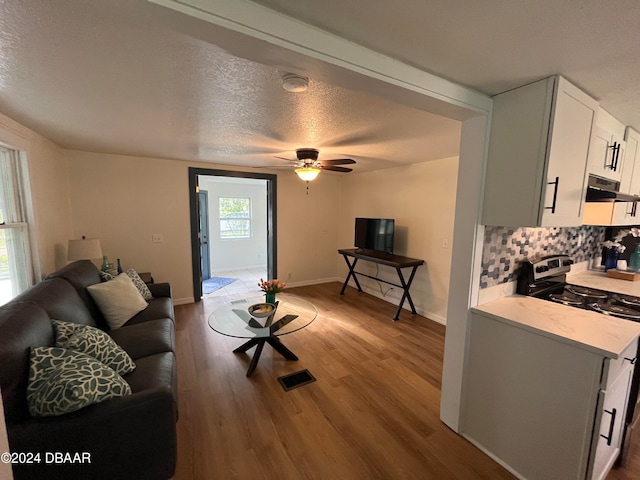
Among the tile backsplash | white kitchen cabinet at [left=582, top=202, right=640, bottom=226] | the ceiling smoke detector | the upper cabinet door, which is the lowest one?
the tile backsplash

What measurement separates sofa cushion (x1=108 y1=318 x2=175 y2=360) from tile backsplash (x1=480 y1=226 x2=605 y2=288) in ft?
7.57

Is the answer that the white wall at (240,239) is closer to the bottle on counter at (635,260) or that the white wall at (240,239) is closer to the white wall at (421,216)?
the white wall at (421,216)

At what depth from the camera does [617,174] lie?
1990 mm

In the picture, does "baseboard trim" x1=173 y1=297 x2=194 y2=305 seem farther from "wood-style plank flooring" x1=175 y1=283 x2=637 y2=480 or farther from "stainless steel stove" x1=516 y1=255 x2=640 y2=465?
"stainless steel stove" x1=516 y1=255 x2=640 y2=465

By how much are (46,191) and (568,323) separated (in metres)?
4.42

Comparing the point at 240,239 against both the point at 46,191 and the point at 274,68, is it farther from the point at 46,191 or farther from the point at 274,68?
the point at 274,68

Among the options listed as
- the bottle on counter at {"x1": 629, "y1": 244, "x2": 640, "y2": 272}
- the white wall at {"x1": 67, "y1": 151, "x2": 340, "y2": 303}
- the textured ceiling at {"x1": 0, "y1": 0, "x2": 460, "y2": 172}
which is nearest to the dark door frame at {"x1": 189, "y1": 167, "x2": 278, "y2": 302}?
the white wall at {"x1": 67, "y1": 151, "x2": 340, "y2": 303}

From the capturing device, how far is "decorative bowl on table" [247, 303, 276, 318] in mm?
2447

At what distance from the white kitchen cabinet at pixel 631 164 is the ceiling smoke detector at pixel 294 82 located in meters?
2.45

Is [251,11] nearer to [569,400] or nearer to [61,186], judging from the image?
[569,400]

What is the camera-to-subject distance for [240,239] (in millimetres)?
6676

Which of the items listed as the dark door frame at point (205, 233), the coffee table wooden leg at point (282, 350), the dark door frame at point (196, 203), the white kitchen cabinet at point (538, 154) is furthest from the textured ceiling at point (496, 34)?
the dark door frame at point (205, 233)

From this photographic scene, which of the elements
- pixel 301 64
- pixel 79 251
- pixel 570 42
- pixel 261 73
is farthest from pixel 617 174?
pixel 79 251

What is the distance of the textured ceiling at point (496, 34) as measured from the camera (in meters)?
0.84
